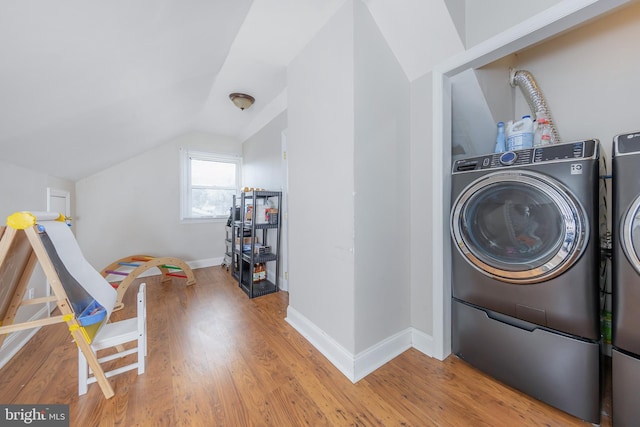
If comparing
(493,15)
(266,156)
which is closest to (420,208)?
(493,15)

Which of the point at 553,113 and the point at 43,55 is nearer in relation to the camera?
the point at 43,55

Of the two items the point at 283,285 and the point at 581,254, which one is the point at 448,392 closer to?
the point at 581,254

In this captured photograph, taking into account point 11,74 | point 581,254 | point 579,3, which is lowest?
point 581,254

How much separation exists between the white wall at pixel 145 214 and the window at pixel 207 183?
11cm

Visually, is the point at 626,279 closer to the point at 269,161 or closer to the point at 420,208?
the point at 420,208

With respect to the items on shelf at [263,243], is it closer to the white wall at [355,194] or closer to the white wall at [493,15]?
the white wall at [355,194]

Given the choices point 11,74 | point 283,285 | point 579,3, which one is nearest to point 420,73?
point 579,3

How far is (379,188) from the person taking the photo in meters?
1.50

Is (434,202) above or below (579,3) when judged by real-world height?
below

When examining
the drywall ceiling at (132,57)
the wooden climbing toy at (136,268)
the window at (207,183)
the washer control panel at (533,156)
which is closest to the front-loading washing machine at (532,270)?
the washer control panel at (533,156)

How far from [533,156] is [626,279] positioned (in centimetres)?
63

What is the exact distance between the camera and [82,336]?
115 cm

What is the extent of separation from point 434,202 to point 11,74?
225cm

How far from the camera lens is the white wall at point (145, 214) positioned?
3.07m
